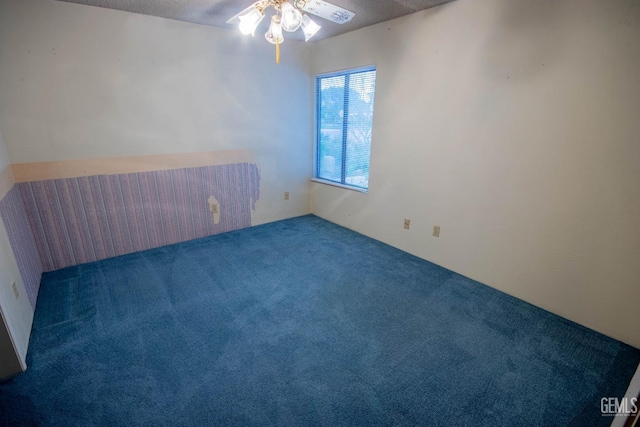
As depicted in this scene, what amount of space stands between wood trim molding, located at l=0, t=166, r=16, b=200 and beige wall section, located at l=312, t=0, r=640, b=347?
3.19 meters

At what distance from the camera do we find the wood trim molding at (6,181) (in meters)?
2.14

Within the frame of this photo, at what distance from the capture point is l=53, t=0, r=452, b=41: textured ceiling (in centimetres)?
245

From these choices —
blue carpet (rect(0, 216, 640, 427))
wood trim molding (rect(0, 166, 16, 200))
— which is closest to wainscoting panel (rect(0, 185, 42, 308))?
wood trim molding (rect(0, 166, 16, 200))

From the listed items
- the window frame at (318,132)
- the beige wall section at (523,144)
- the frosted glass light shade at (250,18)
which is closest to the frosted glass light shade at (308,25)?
the frosted glass light shade at (250,18)

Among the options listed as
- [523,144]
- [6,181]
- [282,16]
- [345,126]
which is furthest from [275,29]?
[6,181]

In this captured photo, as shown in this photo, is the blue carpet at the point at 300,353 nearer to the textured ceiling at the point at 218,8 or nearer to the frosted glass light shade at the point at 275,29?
the frosted glass light shade at the point at 275,29

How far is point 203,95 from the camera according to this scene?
3.26 m

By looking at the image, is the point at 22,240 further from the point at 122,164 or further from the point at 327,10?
the point at 327,10

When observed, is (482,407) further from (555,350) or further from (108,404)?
(108,404)

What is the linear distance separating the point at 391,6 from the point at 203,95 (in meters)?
2.05

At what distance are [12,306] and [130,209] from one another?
1.42 meters

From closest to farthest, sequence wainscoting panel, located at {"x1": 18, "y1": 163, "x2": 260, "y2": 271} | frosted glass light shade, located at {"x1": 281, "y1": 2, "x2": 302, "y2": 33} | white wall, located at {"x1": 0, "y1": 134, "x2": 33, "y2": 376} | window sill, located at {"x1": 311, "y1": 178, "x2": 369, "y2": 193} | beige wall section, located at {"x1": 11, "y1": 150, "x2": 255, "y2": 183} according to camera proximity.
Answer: white wall, located at {"x1": 0, "y1": 134, "x2": 33, "y2": 376} → frosted glass light shade, located at {"x1": 281, "y1": 2, "x2": 302, "y2": 33} → beige wall section, located at {"x1": 11, "y1": 150, "x2": 255, "y2": 183} → wainscoting panel, located at {"x1": 18, "y1": 163, "x2": 260, "y2": 271} → window sill, located at {"x1": 311, "y1": 178, "x2": 369, "y2": 193}

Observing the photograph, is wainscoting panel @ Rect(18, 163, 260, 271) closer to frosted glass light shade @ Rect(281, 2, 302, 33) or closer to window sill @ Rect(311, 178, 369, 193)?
window sill @ Rect(311, 178, 369, 193)

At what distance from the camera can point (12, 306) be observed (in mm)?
1823
